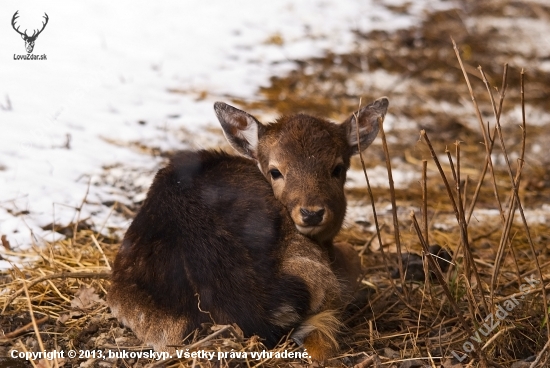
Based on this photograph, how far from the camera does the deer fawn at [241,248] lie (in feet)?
13.2

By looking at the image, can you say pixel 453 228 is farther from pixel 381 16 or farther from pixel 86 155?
pixel 381 16

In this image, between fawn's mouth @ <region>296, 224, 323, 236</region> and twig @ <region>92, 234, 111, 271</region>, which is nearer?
fawn's mouth @ <region>296, 224, 323, 236</region>

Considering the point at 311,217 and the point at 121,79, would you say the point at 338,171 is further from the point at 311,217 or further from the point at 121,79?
the point at 121,79

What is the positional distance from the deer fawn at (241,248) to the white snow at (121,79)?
1749mm

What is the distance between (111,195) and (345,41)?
198 inches

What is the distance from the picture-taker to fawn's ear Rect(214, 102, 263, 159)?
5.08 metres

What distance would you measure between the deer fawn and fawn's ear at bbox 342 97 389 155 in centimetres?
33

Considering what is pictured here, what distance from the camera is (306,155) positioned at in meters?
4.71

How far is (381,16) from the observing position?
434 inches

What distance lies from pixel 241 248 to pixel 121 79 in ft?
14.3

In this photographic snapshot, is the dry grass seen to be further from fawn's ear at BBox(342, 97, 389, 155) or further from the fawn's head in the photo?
fawn's ear at BBox(342, 97, 389, 155)

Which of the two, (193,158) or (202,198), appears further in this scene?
(193,158)

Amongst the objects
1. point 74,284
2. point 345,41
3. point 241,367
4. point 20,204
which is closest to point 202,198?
point 241,367

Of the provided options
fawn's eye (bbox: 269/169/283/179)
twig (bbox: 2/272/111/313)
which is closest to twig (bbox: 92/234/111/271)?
twig (bbox: 2/272/111/313)
